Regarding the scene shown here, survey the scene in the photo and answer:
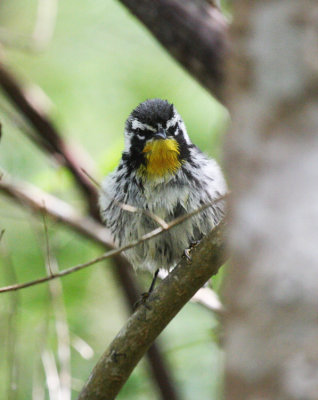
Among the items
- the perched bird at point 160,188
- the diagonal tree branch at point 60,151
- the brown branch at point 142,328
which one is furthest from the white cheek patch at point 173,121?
the brown branch at point 142,328

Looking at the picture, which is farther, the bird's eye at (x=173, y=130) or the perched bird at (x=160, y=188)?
the bird's eye at (x=173, y=130)

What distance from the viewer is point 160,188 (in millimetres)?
4543

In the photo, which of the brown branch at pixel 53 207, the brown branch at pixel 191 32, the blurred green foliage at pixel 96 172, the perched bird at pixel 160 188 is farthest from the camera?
the blurred green foliage at pixel 96 172

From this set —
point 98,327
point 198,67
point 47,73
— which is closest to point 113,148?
point 198,67

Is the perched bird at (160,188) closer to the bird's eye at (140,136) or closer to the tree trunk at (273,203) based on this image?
the bird's eye at (140,136)

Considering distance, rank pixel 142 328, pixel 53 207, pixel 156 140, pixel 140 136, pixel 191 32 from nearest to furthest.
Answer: pixel 142 328, pixel 191 32, pixel 156 140, pixel 140 136, pixel 53 207

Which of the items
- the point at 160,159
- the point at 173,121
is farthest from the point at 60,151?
the point at 160,159

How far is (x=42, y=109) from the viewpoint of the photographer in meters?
5.91

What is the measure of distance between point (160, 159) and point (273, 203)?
331 centimetres

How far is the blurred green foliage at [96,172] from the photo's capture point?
5727mm

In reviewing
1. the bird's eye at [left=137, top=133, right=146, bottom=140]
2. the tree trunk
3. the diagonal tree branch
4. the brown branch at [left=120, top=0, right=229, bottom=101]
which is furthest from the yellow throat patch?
the tree trunk

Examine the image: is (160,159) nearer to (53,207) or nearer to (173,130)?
(173,130)

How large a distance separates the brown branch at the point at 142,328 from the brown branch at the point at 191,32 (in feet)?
4.16

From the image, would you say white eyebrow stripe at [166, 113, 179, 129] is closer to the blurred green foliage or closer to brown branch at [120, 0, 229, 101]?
the blurred green foliage
